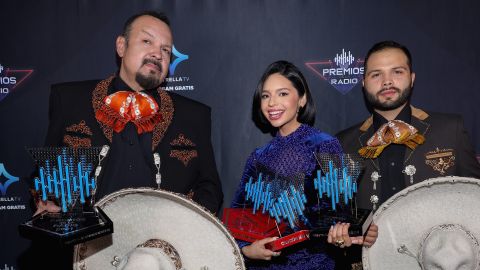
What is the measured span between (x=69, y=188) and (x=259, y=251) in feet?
3.31

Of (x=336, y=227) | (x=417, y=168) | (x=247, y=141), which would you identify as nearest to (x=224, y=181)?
(x=247, y=141)

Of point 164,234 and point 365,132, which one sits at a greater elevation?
point 365,132

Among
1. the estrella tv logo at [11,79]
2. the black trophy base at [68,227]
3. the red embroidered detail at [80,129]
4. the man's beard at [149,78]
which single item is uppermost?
the estrella tv logo at [11,79]

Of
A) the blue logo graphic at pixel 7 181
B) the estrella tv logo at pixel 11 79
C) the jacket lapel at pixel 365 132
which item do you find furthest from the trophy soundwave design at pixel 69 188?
the estrella tv logo at pixel 11 79

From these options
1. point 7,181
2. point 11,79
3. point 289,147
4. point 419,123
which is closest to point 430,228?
point 289,147

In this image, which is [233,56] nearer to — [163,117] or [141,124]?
[163,117]

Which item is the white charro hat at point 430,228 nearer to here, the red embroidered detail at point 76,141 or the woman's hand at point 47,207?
the woman's hand at point 47,207

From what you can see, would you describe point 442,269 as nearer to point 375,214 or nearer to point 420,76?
point 375,214

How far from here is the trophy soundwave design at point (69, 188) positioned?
A: 1.76 meters

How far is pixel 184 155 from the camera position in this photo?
9.28 feet

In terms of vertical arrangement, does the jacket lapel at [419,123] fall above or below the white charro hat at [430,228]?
above

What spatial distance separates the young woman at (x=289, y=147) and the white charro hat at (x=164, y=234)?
43 cm

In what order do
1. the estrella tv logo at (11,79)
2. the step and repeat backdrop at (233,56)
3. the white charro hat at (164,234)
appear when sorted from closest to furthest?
the white charro hat at (164,234) < the step and repeat backdrop at (233,56) < the estrella tv logo at (11,79)

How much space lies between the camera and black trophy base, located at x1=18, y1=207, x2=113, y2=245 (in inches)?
65.4
